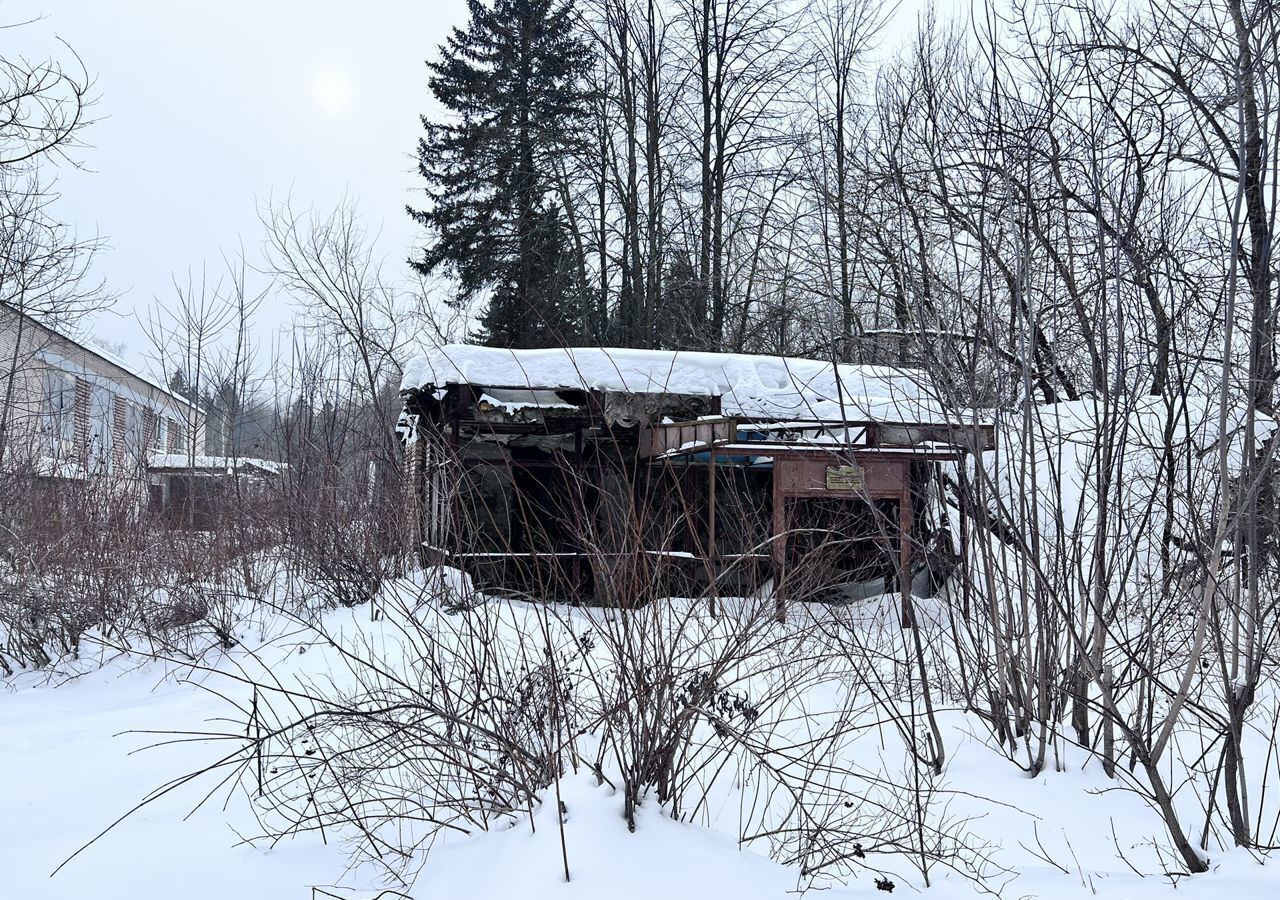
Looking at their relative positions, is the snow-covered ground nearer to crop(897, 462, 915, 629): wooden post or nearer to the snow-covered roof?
crop(897, 462, 915, 629): wooden post

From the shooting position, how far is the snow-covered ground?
3.13 m

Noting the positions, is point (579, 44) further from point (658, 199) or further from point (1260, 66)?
point (1260, 66)

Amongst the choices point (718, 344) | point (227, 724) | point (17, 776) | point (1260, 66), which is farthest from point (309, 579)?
point (718, 344)

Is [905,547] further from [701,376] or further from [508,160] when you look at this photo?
[508,160]

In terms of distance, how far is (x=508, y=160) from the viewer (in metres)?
20.9

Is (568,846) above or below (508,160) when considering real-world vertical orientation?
below

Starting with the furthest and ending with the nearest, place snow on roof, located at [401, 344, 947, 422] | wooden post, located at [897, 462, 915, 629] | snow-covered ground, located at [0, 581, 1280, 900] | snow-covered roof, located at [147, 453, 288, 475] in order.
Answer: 1. snow-covered roof, located at [147, 453, 288, 475]
2. snow on roof, located at [401, 344, 947, 422]
3. wooden post, located at [897, 462, 915, 629]
4. snow-covered ground, located at [0, 581, 1280, 900]

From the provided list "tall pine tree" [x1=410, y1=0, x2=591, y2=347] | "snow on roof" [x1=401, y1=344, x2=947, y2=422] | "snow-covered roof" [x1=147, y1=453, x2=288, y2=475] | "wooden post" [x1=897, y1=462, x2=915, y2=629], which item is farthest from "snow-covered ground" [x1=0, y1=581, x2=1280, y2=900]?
"tall pine tree" [x1=410, y1=0, x2=591, y2=347]

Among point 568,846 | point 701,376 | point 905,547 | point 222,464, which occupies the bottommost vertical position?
point 568,846

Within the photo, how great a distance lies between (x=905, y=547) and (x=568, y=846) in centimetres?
469

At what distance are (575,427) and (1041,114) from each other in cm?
771

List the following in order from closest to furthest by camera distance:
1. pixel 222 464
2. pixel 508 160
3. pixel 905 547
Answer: pixel 905 547
pixel 508 160
pixel 222 464

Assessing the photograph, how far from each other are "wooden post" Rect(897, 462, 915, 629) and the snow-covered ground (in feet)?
2.27

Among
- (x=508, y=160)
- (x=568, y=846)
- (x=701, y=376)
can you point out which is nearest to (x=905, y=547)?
(x=568, y=846)
